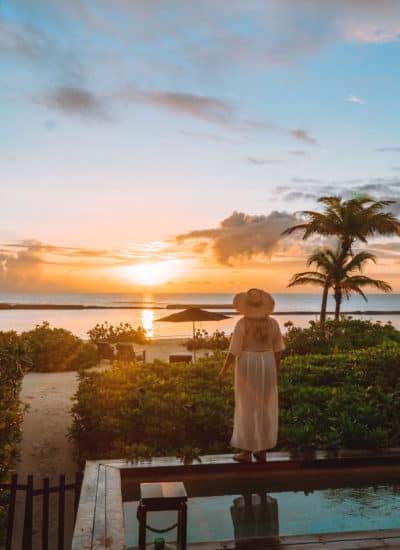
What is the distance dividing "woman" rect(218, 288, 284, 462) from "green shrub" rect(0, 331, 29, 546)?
2762mm

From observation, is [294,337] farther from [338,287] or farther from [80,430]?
[80,430]

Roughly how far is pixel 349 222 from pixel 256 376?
66.8 ft

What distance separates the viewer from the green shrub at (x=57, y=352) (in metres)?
18.0

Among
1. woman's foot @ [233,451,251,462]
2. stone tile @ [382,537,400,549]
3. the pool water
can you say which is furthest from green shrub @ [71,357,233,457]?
stone tile @ [382,537,400,549]

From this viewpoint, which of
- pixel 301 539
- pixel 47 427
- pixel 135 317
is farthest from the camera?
pixel 135 317

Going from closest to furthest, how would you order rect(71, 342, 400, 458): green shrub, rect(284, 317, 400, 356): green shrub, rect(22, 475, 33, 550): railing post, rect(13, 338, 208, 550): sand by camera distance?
rect(22, 475, 33, 550): railing post < rect(13, 338, 208, 550): sand < rect(71, 342, 400, 458): green shrub < rect(284, 317, 400, 356): green shrub

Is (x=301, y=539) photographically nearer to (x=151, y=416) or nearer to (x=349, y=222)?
(x=151, y=416)

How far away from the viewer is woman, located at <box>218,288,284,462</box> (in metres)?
6.06

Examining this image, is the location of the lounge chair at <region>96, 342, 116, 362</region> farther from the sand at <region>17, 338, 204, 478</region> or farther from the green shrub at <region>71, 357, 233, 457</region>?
the green shrub at <region>71, 357, 233, 457</region>

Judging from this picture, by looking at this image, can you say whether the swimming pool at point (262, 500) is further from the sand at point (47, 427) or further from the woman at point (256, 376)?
the sand at point (47, 427)

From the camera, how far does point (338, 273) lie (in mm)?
24578

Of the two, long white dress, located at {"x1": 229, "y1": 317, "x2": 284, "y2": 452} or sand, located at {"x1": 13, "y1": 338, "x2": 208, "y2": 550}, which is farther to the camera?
sand, located at {"x1": 13, "y1": 338, "x2": 208, "y2": 550}

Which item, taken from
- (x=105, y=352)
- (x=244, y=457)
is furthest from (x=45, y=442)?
(x=105, y=352)

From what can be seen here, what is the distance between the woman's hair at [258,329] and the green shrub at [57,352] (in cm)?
1307
